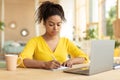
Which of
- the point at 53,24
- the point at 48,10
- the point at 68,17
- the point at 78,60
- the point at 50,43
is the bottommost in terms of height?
the point at 78,60

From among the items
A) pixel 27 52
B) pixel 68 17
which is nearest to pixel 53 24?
pixel 27 52

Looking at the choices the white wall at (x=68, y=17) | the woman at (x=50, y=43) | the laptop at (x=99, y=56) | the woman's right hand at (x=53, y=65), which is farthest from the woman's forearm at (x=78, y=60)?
the white wall at (x=68, y=17)

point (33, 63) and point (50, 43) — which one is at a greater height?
point (50, 43)

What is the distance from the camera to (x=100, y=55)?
52.2 inches

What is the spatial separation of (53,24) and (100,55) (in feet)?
2.04

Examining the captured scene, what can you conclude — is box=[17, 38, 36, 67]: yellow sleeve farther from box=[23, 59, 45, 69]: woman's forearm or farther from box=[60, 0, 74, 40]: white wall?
box=[60, 0, 74, 40]: white wall

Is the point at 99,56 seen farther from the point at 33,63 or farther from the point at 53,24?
the point at 53,24

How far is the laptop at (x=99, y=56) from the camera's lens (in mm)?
1263

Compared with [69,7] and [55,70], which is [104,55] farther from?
[69,7]

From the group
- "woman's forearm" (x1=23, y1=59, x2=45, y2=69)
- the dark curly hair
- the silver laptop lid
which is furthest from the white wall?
the silver laptop lid

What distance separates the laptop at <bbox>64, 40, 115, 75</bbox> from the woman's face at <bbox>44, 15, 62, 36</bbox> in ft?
1.68

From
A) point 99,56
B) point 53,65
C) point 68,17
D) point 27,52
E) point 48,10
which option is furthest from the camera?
point 68,17

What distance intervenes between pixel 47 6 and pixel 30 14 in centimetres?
842

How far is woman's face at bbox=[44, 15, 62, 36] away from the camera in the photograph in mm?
1838
